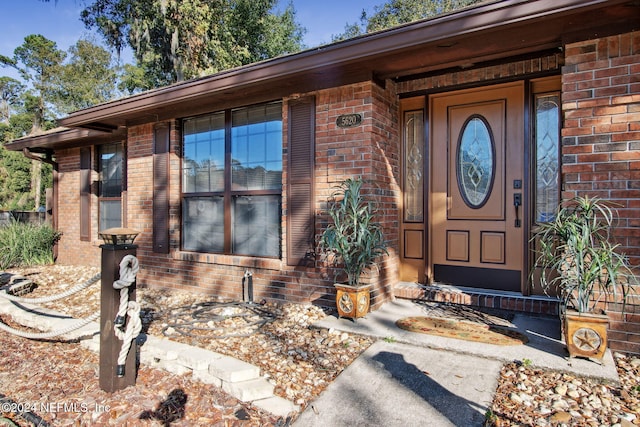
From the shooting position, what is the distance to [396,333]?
2.97 m

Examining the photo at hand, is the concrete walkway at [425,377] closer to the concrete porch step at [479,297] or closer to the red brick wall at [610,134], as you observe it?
the concrete porch step at [479,297]

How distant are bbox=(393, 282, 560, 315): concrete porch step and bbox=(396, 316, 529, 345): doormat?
0.41 metres

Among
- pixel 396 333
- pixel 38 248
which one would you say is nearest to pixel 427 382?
pixel 396 333

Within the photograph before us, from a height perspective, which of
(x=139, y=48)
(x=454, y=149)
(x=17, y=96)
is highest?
(x=17, y=96)

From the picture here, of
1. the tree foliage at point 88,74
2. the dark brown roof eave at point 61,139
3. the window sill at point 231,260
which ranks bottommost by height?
the window sill at point 231,260

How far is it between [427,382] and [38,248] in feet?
25.3

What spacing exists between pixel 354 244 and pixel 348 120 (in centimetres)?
126

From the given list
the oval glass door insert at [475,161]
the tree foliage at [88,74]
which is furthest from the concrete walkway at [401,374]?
the tree foliage at [88,74]

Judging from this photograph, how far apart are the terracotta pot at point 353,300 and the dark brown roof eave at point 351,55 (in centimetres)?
196

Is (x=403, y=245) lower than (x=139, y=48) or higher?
lower

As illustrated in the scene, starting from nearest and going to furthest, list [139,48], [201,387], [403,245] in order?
[201,387] → [403,245] → [139,48]

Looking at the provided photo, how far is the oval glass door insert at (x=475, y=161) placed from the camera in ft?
12.5

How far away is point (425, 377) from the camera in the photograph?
232 centimetres

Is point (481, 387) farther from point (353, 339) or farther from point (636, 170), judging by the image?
point (636, 170)
